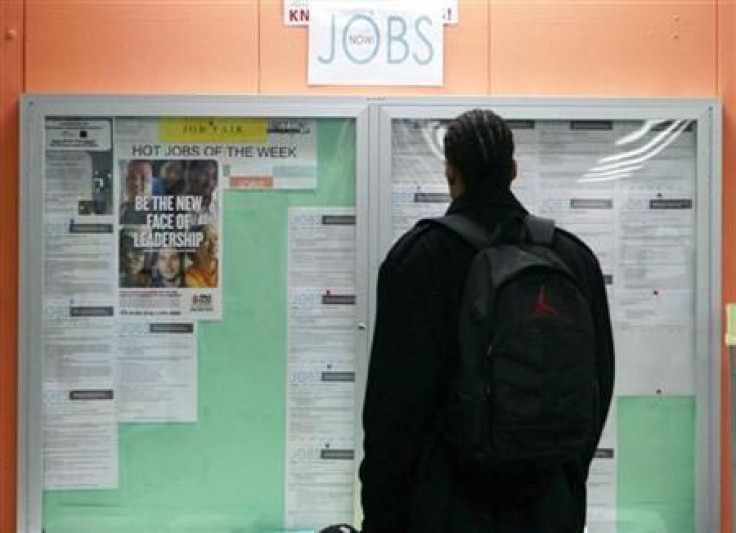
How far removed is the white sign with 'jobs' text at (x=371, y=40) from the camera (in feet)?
7.55

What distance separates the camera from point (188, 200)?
7.52 feet

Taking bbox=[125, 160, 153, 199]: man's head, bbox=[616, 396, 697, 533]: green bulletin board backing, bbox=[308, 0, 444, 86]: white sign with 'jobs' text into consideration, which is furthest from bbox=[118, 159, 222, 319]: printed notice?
bbox=[616, 396, 697, 533]: green bulletin board backing

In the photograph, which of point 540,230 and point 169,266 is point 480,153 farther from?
point 169,266

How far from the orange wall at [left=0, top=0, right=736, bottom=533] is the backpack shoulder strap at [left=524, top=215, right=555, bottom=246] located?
34.9 inches

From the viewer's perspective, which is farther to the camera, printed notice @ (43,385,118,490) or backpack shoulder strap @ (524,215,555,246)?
printed notice @ (43,385,118,490)

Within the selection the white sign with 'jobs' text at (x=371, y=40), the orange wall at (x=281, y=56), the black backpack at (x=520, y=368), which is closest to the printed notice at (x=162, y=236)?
the orange wall at (x=281, y=56)

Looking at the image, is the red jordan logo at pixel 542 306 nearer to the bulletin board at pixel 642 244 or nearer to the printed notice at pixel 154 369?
the bulletin board at pixel 642 244

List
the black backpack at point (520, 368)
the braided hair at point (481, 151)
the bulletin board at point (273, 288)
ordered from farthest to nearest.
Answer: the bulletin board at point (273, 288) → the braided hair at point (481, 151) → the black backpack at point (520, 368)

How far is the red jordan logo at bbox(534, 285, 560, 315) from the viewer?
1.39 meters

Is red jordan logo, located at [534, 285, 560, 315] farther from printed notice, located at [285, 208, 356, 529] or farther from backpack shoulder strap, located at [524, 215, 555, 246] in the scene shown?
printed notice, located at [285, 208, 356, 529]

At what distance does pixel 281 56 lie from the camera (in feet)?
7.61

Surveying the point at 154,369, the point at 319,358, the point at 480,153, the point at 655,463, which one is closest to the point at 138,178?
the point at 154,369

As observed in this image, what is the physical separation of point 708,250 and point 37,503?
192 cm

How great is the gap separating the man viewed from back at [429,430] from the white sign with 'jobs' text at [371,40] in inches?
35.4
